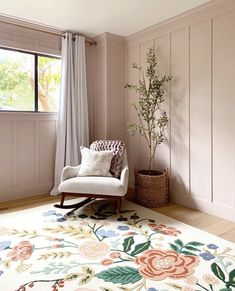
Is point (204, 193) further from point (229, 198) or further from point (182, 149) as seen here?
point (182, 149)

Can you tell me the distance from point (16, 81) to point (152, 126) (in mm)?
2055

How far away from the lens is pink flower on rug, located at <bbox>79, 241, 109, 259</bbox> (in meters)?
2.06

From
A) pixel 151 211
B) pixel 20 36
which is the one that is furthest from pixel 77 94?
pixel 151 211

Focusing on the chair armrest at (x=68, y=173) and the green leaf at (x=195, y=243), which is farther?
the chair armrest at (x=68, y=173)

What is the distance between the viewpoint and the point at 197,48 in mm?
3090

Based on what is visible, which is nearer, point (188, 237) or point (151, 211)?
point (188, 237)

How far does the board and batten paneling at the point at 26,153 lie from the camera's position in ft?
11.5

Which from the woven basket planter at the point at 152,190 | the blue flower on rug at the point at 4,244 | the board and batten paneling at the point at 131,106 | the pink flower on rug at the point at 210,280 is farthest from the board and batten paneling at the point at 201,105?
the blue flower on rug at the point at 4,244

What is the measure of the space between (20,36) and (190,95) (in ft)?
8.15

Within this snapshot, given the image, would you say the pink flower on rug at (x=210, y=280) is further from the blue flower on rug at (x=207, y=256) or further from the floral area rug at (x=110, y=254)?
the blue flower on rug at (x=207, y=256)

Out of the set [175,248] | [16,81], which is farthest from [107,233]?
[16,81]

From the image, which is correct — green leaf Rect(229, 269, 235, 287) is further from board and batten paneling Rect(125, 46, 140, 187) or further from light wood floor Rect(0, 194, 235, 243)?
board and batten paneling Rect(125, 46, 140, 187)

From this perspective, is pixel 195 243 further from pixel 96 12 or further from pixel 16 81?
pixel 16 81

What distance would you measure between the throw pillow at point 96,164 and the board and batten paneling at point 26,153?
2.82ft
